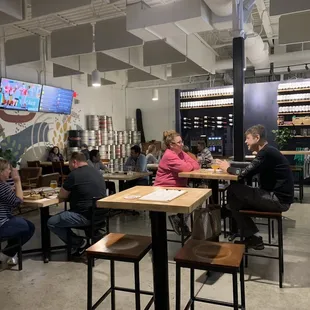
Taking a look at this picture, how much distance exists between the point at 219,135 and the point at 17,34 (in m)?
6.12

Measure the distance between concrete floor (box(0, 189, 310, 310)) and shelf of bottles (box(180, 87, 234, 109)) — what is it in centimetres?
582

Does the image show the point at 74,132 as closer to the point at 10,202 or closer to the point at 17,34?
the point at 17,34

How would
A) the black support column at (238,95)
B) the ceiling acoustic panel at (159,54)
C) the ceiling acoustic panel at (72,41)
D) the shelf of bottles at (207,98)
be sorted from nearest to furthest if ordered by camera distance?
the black support column at (238,95) → the ceiling acoustic panel at (72,41) → the ceiling acoustic panel at (159,54) → the shelf of bottles at (207,98)

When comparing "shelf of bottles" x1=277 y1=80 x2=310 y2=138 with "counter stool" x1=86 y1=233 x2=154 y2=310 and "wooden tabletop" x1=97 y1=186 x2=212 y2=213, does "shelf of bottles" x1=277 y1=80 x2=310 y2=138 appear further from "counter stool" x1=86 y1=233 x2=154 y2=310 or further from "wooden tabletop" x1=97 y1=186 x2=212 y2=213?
"counter stool" x1=86 y1=233 x2=154 y2=310

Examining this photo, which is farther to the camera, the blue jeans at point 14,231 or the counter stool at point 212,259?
the blue jeans at point 14,231

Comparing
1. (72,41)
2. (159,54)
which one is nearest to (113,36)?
(72,41)

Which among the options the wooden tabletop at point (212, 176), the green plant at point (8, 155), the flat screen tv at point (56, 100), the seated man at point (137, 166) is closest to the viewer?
the wooden tabletop at point (212, 176)

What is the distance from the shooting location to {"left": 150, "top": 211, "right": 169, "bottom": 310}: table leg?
88.4 inches

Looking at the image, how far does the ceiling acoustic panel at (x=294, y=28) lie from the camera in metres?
5.61

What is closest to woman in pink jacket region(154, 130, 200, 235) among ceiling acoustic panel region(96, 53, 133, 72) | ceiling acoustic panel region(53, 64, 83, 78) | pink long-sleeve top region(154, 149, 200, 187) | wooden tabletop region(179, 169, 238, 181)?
pink long-sleeve top region(154, 149, 200, 187)

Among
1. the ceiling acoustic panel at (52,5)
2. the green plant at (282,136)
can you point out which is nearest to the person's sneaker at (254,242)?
the ceiling acoustic panel at (52,5)

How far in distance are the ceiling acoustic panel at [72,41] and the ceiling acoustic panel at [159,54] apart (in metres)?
1.57

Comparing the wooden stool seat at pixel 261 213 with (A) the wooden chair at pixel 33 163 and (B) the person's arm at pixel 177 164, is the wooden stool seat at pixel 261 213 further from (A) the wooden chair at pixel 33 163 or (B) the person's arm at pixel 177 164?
(A) the wooden chair at pixel 33 163

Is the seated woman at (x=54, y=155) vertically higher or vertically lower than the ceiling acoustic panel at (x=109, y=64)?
lower
